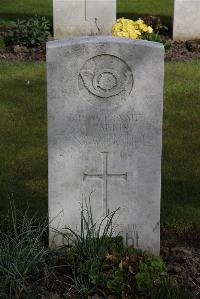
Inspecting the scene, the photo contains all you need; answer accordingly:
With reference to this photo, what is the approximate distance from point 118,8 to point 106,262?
40.0ft

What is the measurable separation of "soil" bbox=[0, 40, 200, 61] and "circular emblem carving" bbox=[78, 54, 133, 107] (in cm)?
672

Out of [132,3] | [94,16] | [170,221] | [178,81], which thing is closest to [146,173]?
[170,221]

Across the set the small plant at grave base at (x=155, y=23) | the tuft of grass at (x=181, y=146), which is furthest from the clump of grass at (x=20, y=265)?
the small plant at grave base at (x=155, y=23)

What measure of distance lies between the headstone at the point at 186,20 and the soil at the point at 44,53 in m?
0.63

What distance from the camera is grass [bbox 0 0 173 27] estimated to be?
1527 centimetres

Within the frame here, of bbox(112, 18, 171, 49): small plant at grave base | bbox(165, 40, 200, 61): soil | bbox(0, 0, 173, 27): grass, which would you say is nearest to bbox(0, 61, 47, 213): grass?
bbox(112, 18, 171, 49): small plant at grave base

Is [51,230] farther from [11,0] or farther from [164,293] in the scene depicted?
[11,0]

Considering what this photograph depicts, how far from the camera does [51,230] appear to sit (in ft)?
16.1

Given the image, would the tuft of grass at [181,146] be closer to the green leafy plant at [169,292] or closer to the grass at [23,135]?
the grass at [23,135]

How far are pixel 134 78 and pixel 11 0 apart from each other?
1326 centimetres

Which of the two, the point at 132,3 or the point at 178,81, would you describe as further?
the point at 132,3

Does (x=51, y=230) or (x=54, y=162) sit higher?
(x=54, y=162)

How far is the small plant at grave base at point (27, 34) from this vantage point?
11.9m

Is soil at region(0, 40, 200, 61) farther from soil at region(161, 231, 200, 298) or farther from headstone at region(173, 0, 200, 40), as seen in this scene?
soil at region(161, 231, 200, 298)
